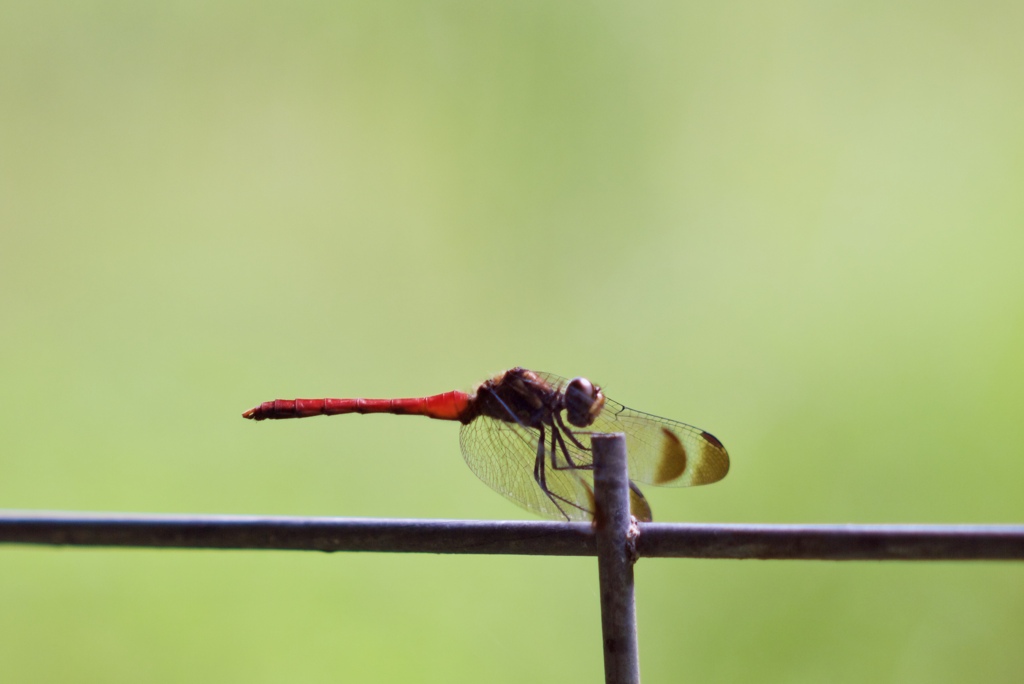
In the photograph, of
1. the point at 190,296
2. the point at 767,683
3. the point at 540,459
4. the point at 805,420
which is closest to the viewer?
the point at 540,459

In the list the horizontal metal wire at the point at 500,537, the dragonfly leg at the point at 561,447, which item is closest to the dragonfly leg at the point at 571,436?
the dragonfly leg at the point at 561,447

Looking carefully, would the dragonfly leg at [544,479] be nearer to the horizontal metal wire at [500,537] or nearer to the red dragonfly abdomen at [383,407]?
the red dragonfly abdomen at [383,407]

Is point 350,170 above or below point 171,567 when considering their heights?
above

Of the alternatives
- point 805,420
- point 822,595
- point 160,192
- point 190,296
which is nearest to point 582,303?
point 805,420

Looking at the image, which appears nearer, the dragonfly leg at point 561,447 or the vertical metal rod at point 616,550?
the vertical metal rod at point 616,550

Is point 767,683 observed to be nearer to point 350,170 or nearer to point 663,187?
point 663,187

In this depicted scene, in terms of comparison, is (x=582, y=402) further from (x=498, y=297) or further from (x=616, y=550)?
(x=498, y=297)

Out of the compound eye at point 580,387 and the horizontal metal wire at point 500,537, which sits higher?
the compound eye at point 580,387
